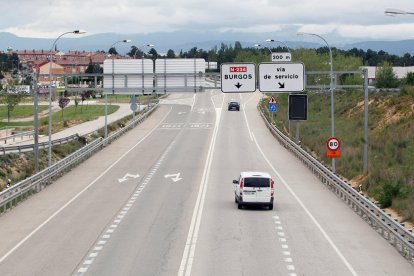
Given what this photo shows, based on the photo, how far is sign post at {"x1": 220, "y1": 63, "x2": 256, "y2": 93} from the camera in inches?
1823

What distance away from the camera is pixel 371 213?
3127cm

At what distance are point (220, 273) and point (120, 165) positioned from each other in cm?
3226

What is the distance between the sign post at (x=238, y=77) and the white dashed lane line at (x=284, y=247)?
14.6 m

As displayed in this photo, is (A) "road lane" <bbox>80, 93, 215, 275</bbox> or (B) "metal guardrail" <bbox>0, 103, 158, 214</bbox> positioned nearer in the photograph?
(A) "road lane" <bbox>80, 93, 215, 275</bbox>

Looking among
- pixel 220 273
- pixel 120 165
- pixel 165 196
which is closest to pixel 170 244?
pixel 220 273

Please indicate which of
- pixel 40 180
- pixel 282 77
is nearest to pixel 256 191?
pixel 40 180

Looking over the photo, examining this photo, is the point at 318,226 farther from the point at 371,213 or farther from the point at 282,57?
the point at 282,57

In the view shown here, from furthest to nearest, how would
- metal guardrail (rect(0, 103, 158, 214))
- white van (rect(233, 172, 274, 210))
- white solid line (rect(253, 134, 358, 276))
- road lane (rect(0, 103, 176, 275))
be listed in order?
metal guardrail (rect(0, 103, 158, 214)), white van (rect(233, 172, 274, 210)), road lane (rect(0, 103, 176, 275)), white solid line (rect(253, 134, 358, 276))

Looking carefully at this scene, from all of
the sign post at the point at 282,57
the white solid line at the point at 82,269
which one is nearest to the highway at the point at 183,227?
the white solid line at the point at 82,269

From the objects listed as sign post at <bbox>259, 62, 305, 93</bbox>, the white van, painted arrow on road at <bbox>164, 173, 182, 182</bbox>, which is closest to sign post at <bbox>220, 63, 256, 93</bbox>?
sign post at <bbox>259, 62, 305, 93</bbox>

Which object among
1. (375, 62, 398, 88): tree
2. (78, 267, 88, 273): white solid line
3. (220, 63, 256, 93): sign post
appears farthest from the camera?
(375, 62, 398, 88): tree

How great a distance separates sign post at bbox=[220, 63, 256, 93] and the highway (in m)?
4.95

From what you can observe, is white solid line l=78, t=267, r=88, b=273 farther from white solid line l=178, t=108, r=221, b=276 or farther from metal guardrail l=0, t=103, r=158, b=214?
metal guardrail l=0, t=103, r=158, b=214

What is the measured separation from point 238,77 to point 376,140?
16.5m
